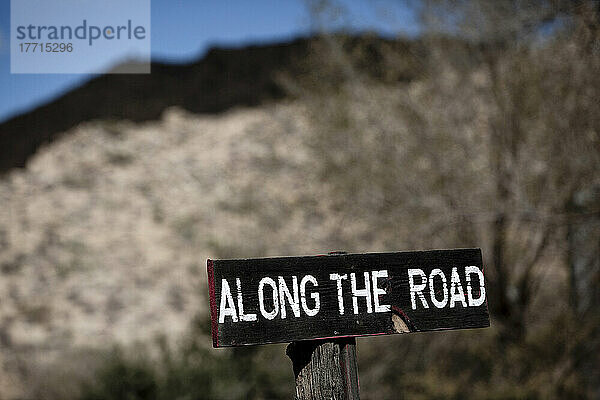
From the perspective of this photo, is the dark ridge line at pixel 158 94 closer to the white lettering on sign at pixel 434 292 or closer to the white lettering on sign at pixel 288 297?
the white lettering on sign at pixel 434 292

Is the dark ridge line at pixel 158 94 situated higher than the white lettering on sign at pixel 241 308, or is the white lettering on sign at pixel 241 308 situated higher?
the dark ridge line at pixel 158 94

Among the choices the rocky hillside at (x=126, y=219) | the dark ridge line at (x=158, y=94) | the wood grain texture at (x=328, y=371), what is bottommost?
the wood grain texture at (x=328, y=371)

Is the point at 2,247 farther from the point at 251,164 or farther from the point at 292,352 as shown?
the point at 292,352

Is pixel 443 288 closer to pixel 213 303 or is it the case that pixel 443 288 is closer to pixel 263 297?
pixel 263 297

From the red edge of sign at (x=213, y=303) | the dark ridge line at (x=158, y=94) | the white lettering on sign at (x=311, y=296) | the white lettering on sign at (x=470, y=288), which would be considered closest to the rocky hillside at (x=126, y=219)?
the dark ridge line at (x=158, y=94)

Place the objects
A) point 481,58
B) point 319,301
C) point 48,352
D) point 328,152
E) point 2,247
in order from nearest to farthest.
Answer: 1. point 319,301
2. point 481,58
3. point 328,152
4. point 48,352
5. point 2,247

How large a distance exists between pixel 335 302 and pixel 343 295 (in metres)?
0.04

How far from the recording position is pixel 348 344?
2326mm

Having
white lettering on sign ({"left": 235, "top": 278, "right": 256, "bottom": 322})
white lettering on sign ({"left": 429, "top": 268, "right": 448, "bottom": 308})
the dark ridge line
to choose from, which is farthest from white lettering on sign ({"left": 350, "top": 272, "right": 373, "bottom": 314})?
the dark ridge line

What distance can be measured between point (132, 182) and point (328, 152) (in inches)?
274

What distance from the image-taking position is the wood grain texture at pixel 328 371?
90.1 inches

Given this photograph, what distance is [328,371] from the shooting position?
2.29m

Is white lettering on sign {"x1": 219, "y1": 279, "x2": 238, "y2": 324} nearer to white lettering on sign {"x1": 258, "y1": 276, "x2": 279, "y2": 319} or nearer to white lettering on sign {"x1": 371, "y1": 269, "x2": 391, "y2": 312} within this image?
white lettering on sign {"x1": 258, "y1": 276, "x2": 279, "y2": 319}

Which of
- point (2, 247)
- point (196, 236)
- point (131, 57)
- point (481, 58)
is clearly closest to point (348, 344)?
point (481, 58)
